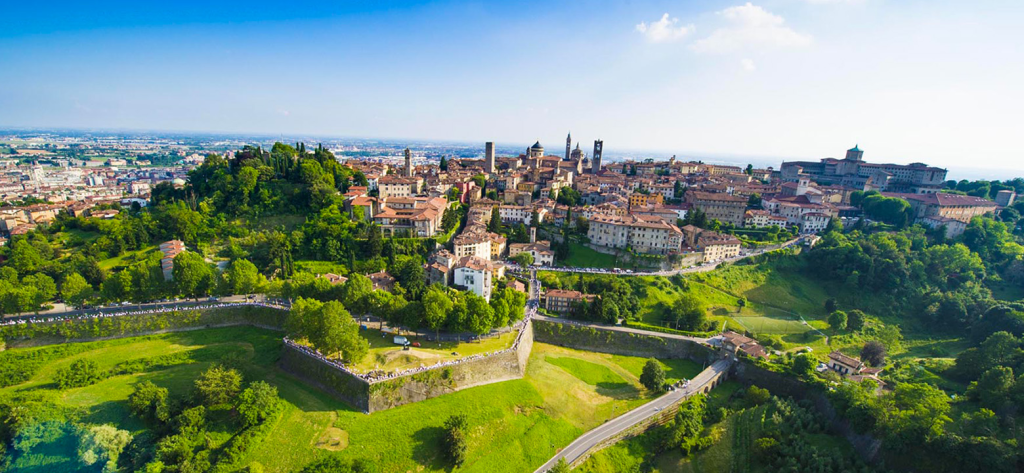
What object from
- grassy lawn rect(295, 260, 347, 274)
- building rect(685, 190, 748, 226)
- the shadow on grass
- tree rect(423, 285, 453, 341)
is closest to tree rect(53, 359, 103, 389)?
grassy lawn rect(295, 260, 347, 274)

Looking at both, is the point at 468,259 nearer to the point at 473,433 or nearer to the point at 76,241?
the point at 473,433

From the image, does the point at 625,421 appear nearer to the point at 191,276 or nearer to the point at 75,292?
the point at 191,276

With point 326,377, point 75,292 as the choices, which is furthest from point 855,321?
point 75,292

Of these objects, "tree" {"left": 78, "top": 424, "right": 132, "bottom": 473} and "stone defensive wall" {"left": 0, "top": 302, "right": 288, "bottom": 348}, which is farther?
"stone defensive wall" {"left": 0, "top": 302, "right": 288, "bottom": 348}

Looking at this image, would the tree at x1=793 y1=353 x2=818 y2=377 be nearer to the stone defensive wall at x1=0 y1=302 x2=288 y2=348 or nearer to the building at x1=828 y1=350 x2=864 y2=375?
the building at x1=828 y1=350 x2=864 y2=375

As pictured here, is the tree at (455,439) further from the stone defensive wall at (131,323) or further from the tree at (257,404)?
the stone defensive wall at (131,323)
